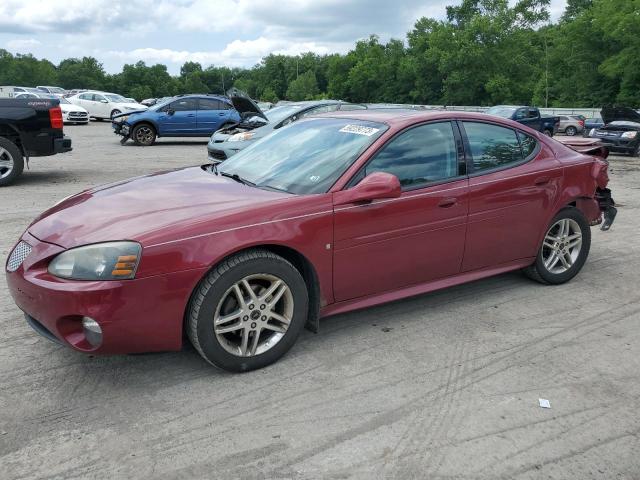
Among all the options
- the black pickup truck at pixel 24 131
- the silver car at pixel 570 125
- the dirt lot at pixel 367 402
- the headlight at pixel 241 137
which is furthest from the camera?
the silver car at pixel 570 125

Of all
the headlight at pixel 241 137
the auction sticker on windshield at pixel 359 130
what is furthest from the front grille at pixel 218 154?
the auction sticker on windshield at pixel 359 130

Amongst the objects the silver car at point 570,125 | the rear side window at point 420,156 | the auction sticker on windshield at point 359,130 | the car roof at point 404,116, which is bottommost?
the silver car at point 570,125

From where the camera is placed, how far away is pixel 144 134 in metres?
18.0

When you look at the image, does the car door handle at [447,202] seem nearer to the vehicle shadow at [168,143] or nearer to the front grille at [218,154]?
the front grille at [218,154]

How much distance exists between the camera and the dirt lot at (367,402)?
105 inches

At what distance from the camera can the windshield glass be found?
12.3 metres

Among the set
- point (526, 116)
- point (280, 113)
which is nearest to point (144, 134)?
point (280, 113)

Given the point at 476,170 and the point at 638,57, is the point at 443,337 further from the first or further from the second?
the point at 638,57

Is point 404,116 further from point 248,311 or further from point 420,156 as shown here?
point 248,311

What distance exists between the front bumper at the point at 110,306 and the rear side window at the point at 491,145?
92.3 inches

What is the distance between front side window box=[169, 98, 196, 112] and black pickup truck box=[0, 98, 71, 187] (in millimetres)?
9001

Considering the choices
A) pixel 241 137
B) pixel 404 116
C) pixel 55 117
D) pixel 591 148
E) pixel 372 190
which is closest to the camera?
pixel 372 190

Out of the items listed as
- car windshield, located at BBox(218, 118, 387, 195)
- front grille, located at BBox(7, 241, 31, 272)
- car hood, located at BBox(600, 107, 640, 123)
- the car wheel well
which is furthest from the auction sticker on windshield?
car hood, located at BBox(600, 107, 640, 123)

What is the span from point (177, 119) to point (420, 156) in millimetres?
15606
